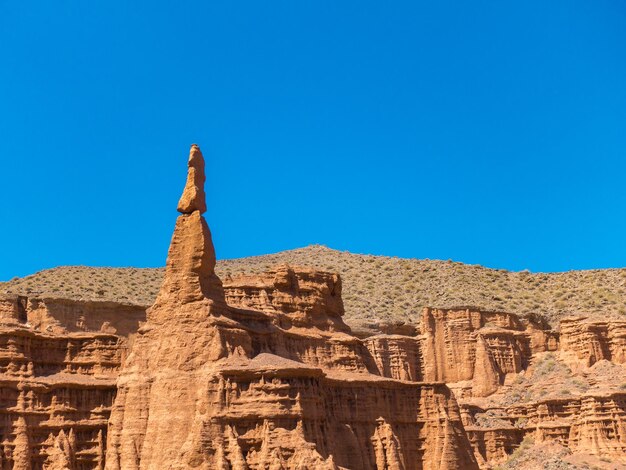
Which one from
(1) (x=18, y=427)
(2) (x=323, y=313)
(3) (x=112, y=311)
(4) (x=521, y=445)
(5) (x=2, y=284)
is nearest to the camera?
(1) (x=18, y=427)

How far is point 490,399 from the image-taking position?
88.1 metres

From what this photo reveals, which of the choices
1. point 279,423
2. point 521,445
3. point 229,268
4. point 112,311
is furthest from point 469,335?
point 279,423

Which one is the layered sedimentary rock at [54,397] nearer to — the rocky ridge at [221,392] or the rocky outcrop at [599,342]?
the rocky ridge at [221,392]

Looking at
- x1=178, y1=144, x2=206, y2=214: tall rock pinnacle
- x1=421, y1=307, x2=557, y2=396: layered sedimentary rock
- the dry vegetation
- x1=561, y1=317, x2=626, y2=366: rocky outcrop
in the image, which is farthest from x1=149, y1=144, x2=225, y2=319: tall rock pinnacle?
x1=561, y1=317, x2=626, y2=366: rocky outcrop

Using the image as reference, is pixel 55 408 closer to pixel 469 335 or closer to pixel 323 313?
pixel 323 313

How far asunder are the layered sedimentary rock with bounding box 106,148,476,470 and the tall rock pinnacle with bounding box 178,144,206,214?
12.3 inches

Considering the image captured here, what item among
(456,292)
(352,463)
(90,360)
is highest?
(456,292)

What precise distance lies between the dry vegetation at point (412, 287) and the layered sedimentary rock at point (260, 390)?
100 feet

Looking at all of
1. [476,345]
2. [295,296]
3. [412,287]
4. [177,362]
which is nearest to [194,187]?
[177,362]

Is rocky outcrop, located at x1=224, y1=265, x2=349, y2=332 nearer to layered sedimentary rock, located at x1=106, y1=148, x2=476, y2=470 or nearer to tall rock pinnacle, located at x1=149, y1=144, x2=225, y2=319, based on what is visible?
layered sedimentary rock, located at x1=106, y1=148, x2=476, y2=470

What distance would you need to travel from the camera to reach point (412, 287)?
114 meters

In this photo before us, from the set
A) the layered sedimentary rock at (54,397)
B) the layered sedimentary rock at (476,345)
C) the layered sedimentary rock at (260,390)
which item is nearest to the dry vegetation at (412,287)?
the layered sedimentary rock at (476,345)

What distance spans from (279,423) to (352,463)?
286 inches

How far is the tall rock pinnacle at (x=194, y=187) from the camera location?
191 feet
